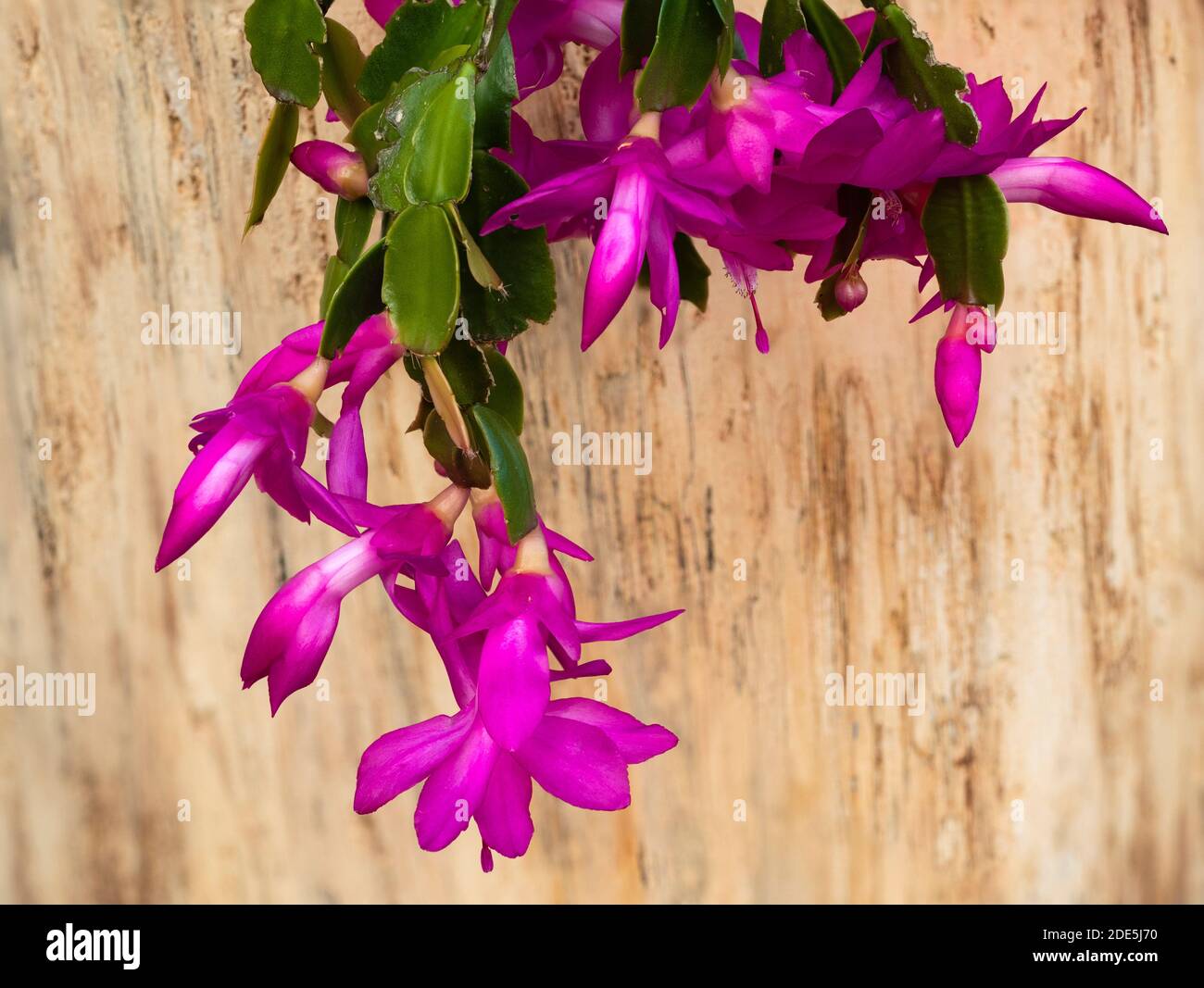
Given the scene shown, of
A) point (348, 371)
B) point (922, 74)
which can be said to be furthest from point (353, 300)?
point (922, 74)

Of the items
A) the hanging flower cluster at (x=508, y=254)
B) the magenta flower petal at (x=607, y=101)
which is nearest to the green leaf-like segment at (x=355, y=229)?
the hanging flower cluster at (x=508, y=254)

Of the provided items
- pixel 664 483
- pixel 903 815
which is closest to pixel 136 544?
pixel 664 483

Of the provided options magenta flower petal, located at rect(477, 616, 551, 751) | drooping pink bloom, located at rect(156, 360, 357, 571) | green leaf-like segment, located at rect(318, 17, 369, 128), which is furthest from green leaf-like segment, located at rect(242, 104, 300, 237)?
magenta flower petal, located at rect(477, 616, 551, 751)

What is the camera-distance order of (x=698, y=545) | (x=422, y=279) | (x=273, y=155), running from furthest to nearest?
(x=698, y=545) < (x=273, y=155) < (x=422, y=279)

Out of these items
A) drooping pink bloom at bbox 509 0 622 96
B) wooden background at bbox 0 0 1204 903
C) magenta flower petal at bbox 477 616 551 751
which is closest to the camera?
magenta flower petal at bbox 477 616 551 751

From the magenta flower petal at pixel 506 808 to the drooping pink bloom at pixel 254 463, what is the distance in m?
0.11

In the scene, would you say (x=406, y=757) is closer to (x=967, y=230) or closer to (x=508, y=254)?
(x=508, y=254)

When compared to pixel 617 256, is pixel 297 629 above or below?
below

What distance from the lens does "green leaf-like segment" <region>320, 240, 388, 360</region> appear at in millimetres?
358

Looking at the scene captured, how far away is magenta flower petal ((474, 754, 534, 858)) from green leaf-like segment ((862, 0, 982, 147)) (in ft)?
0.97

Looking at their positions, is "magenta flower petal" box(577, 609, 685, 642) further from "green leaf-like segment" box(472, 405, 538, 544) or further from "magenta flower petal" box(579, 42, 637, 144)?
"magenta flower petal" box(579, 42, 637, 144)

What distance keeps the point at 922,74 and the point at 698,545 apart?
44 cm

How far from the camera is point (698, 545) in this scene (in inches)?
31.0
